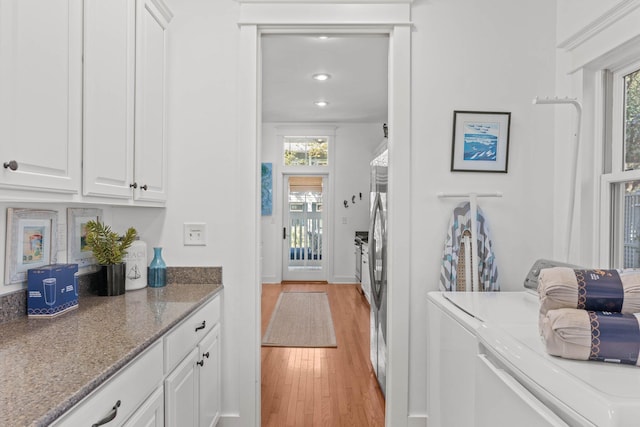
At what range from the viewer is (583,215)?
6.23 ft

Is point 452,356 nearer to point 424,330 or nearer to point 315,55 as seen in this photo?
point 424,330

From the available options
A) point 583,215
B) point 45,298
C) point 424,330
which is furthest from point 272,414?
point 583,215

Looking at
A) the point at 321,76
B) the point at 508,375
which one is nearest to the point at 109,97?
the point at 508,375

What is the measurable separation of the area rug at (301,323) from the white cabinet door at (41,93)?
2.78 m

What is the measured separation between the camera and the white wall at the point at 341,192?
6.67m

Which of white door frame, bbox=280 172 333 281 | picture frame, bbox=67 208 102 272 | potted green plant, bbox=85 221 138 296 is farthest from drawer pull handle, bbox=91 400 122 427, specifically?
white door frame, bbox=280 172 333 281

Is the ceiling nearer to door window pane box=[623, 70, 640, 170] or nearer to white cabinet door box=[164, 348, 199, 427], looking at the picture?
door window pane box=[623, 70, 640, 170]

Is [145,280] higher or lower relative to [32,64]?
lower

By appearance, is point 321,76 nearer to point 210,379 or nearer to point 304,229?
point 304,229

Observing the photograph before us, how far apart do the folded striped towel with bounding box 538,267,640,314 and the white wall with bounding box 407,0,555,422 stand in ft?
3.89

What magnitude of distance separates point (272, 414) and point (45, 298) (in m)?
1.53

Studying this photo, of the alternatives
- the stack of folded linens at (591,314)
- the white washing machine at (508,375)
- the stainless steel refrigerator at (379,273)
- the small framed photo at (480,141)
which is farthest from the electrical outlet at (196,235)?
the stack of folded linens at (591,314)

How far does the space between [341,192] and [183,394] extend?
535 cm

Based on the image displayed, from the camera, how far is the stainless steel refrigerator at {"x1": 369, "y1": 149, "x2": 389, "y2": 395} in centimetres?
248
